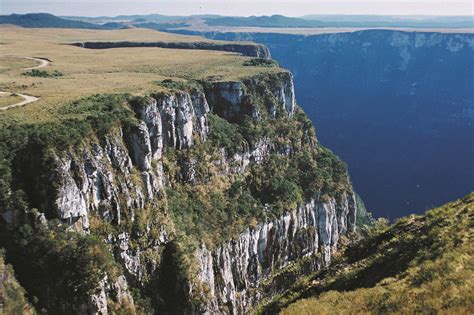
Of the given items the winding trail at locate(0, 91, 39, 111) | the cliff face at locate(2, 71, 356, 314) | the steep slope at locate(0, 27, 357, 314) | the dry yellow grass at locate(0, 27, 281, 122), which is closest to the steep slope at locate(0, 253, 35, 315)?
the steep slope at locate(0, 27, 357, 314)

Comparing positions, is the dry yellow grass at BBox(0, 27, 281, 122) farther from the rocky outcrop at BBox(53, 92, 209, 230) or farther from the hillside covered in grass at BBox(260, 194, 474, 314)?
the hillside covered in grass at BBox(260, 194, 474, 314)

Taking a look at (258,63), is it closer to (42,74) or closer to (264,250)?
(42,74)

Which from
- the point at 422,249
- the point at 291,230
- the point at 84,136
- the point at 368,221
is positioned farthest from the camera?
the point at 368,221

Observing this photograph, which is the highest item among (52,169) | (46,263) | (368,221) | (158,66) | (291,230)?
(158,66)

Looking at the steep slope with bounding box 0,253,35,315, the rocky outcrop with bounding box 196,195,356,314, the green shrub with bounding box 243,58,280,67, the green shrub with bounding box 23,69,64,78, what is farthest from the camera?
the green shrub with bounding box 243,58,280,67

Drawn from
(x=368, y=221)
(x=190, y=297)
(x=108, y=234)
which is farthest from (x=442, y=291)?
(x=368, y=221)

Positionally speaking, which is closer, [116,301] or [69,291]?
[69,291]

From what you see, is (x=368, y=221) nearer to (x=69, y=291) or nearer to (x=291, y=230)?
(x=291, y=230)
